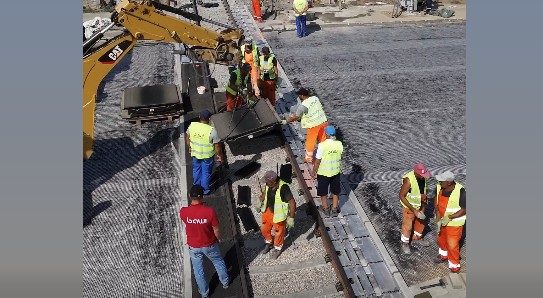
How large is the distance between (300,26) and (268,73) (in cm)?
700

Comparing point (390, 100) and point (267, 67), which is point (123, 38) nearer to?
point (267, 67)

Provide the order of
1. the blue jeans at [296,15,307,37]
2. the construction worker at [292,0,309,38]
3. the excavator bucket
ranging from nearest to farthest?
the excavator bucket → the construction worker at [292,0,309,38] → the blue jeans at [296,15,307,37]

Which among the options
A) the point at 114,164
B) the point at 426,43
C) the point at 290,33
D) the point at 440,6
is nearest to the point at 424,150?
the point at 114,164

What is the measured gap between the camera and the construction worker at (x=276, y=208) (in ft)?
24.0

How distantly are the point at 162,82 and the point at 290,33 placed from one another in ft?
A: 21.4

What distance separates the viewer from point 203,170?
30.1ft

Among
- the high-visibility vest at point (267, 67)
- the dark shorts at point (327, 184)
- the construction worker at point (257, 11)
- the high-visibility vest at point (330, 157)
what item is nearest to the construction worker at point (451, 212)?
the high-visibility vest at point (330, 157)

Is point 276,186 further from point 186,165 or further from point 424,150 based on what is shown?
point 424,150

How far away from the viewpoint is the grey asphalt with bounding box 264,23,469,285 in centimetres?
972

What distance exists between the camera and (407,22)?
799 inches

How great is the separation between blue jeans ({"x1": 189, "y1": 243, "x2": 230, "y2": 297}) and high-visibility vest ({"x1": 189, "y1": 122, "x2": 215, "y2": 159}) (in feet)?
7.52

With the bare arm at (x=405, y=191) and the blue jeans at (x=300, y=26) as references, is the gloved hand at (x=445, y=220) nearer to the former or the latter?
the bare arm at (x=405, y=191)

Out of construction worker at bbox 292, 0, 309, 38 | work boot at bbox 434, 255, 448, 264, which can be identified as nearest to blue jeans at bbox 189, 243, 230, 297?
work boot at bbox 434, 255, 448, 264

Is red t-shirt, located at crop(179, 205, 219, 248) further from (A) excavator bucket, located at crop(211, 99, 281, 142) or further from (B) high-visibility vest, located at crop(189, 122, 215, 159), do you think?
(A) excavator bucket, located at crop(211, 99, 281, 142)
